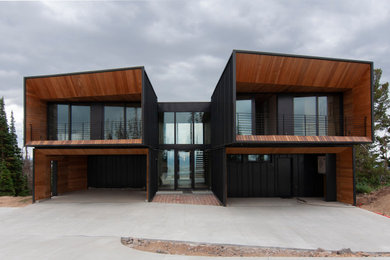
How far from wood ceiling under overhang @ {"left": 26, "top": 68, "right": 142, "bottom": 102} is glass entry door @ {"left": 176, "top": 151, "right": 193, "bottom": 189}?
4720 millimetres

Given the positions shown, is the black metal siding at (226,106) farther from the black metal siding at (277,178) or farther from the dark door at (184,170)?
the dark door at (184,170)

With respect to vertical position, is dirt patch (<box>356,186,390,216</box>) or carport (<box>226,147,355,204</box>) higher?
carport (<box>226,147,355,204</box>)

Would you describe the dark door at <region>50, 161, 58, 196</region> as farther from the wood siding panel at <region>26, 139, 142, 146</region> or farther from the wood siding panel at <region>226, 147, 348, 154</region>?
the wood siding panel at <region>226, 147, 348, 154</region>

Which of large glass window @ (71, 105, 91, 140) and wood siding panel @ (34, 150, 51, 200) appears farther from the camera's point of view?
large glass window @ (71, 105, 91, 140)

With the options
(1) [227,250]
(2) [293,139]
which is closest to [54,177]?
(1) [227,250]

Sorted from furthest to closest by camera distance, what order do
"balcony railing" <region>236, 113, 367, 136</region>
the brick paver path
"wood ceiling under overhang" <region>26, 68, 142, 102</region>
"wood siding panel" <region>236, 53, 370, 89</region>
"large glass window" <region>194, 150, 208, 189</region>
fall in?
1. "large glass window" <region>194, 150, 208, 189</region>
2. "balcony railing" <region>236, 113, 367, 136</region>
3. the brick paver path
4. "wood ceiling under overhang" <region>26, 68, 142, 102</region>
5. "wood siding panel" <region>236, 53, 370, 89</region>

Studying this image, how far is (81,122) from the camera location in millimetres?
12703

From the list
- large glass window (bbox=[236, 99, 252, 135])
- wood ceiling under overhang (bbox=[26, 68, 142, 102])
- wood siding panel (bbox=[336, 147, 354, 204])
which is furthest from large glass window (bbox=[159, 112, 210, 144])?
wood siding panel (bbox=[336, 147, 354, 204])

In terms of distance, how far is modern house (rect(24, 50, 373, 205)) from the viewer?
32.1 feet

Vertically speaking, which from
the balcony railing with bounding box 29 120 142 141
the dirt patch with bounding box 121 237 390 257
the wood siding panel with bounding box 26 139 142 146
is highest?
the balcony railing with bounding box 29 120 142 141

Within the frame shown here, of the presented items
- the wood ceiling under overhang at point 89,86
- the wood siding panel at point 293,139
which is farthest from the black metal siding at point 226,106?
the wood ceiling under overhang at point 89,86

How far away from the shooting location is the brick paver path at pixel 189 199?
35.7 feet

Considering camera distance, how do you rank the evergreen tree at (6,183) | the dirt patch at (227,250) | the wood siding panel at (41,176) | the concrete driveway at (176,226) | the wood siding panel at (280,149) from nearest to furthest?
the dirt patch at (227,250)
the concrete driveway at (176,226)
the wood siding panel at (280,149)
the wood siding panel at (41,176)
the evergreen tree at (6,183)

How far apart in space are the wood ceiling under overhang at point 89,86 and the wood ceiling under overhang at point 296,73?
4.69 m
